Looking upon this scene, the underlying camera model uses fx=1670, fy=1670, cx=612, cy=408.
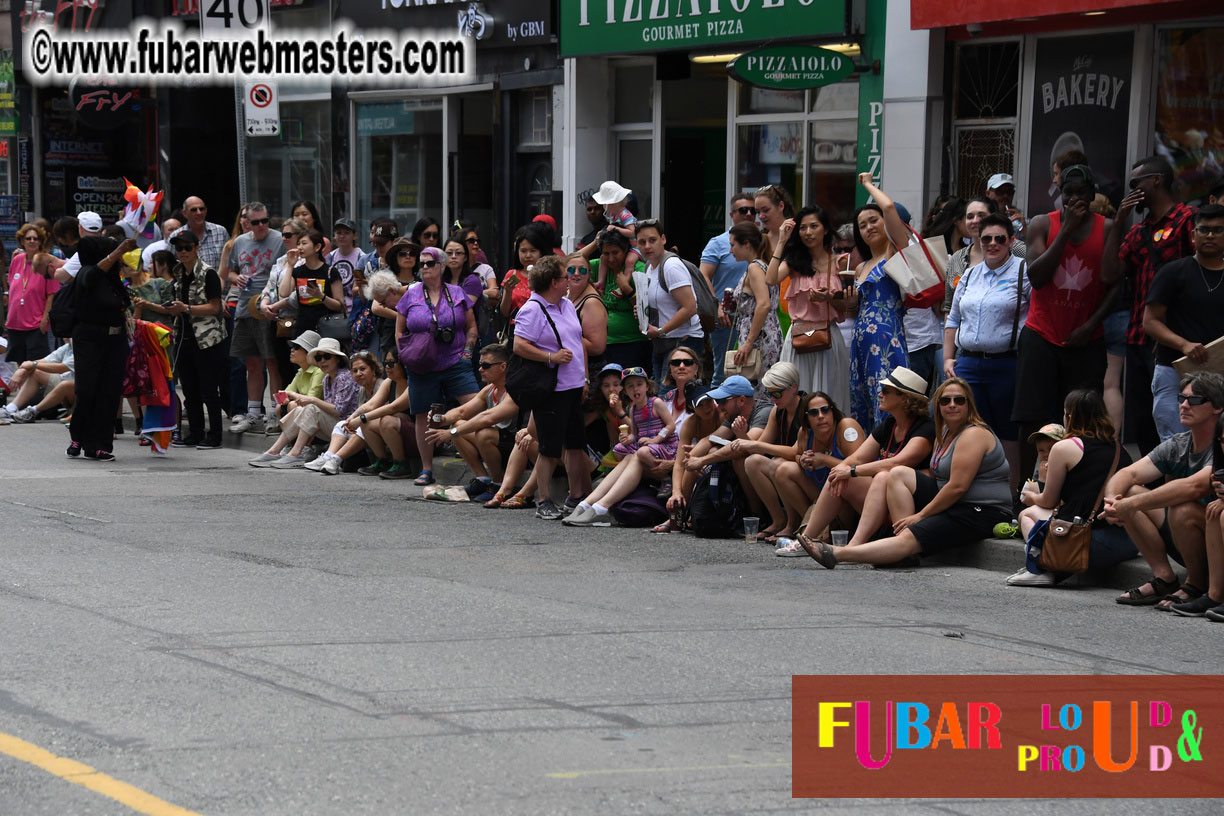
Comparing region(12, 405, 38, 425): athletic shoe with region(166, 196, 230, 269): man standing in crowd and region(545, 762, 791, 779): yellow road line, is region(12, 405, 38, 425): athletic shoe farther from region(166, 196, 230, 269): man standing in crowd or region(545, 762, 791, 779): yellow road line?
region(545, 762, 791, 779): yellow road line

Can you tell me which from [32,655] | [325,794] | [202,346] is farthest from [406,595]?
[202,346]

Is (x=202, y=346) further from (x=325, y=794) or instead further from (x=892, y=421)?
(x=325, y=794)

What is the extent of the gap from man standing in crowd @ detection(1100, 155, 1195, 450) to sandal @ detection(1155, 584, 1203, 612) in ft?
6.39

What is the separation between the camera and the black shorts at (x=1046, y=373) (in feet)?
34.6

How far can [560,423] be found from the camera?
39.5 ft

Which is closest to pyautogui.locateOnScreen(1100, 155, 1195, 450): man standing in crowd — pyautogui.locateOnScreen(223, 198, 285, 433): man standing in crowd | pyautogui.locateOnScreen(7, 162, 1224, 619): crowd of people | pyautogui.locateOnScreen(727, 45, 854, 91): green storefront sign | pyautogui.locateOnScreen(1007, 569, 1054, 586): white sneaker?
pyautogui.locateOnScreen(7, 162, 1224, 619): crowd of people

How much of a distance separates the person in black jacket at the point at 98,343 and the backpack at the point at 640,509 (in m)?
5.49

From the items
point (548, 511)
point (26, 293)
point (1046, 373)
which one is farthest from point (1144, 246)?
point (26, 293)

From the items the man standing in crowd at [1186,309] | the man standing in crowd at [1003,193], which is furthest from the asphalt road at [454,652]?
the man standing in crowd at [1003,193]

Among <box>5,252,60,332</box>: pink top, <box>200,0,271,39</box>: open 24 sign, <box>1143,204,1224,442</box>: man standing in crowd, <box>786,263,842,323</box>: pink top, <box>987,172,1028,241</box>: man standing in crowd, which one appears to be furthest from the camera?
<box>200,0,271,39</box>: open 24 sign

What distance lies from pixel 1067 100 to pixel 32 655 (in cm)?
1025

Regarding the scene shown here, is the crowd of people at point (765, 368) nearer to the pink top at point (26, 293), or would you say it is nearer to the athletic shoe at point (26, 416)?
the athletic shoe at point (26, 416)

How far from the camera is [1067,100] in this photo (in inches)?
561

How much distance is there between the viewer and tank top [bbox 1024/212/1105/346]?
1050 centimetres
